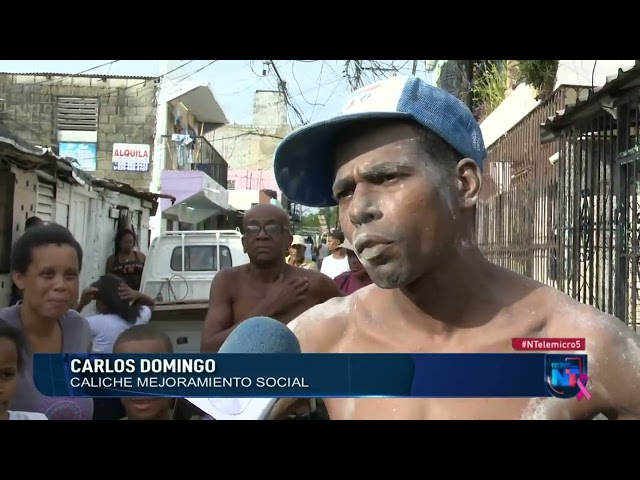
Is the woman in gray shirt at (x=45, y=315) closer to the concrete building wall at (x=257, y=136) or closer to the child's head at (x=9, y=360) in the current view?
the child's head at (x=9, y=360)

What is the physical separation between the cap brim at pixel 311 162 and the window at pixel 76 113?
1.26 meters

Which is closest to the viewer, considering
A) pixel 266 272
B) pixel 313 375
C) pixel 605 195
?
pixel 313 375

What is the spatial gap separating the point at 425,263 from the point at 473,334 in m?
0.24

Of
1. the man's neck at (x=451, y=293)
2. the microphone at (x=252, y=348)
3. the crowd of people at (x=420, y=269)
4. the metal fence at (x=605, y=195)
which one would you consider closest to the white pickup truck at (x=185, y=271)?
the microphone at (x=252, y=348)

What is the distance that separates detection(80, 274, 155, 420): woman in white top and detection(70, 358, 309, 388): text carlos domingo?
0.19ft

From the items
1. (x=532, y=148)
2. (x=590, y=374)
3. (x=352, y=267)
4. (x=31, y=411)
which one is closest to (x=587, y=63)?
(x=532, y=148)

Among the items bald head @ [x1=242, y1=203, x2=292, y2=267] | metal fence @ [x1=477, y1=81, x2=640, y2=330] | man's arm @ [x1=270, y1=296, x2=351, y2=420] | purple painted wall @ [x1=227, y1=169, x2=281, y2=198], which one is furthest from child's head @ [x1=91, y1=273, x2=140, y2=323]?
metal fence @ [x1=477, y1=81, x2=640, y2=330]

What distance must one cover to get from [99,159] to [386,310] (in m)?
1.56

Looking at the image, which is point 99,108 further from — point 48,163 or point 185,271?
point 185,271

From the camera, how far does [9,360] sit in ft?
7.52

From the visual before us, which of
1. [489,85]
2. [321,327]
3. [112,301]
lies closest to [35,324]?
[112,301]

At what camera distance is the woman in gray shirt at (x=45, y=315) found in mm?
2301

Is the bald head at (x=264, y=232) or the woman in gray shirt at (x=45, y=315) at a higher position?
the bald head at (x=264, y=232)
